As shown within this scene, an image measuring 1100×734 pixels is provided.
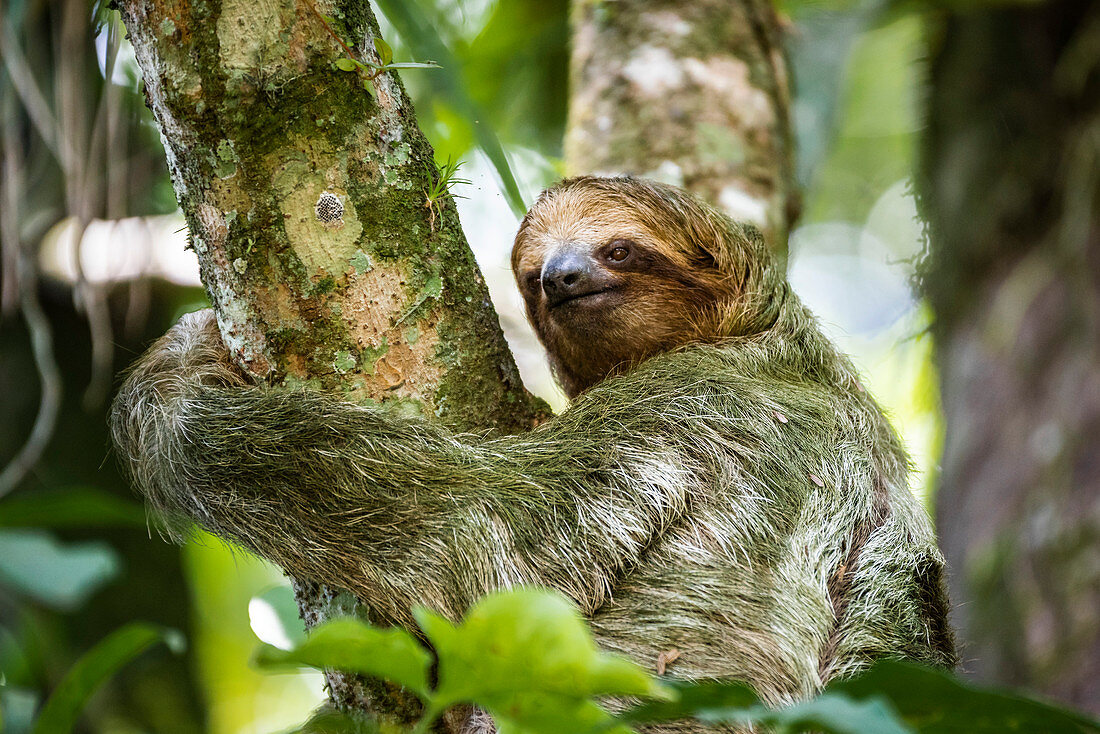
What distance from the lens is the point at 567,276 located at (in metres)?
4.80

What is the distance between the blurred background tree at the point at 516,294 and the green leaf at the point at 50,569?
231cm

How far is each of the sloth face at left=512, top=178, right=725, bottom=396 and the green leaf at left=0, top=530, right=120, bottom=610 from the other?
9.68 ft

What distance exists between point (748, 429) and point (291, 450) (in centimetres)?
197

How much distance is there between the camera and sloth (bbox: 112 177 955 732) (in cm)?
362

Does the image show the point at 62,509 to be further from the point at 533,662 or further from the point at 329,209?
the point at 329,209

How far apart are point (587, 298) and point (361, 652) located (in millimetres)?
3022

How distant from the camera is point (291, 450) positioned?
11.9ft

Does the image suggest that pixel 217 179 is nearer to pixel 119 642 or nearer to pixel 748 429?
pixel 119 642

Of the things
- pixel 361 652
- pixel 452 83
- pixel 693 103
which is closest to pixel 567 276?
pixel 452 83

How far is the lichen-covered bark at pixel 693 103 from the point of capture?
21.1 ft

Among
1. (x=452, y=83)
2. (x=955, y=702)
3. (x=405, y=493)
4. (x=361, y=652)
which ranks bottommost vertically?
(x=361, y=652)

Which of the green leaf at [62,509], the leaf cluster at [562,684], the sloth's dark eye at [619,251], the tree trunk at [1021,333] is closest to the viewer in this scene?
the leaf cluster at [562,684]

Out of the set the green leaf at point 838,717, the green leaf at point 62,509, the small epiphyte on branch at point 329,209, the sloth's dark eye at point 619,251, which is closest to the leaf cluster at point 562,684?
the green leaf at point 838,717

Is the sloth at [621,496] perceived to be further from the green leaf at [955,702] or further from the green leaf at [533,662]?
the green leaf at [533,662]
